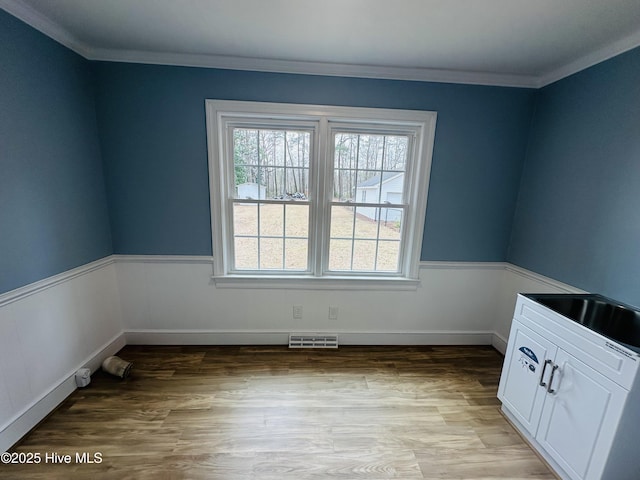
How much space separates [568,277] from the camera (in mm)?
1959

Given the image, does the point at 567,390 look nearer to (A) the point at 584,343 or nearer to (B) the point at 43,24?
(A) the point at 584,343

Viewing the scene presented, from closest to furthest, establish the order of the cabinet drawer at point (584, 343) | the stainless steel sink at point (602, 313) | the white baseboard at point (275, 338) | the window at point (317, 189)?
the cabinet drawer at point (584, 343) → the stainless steel sink at point (602, 313) → the window at point (317, 189) → the white baseboard at point (275, 338)

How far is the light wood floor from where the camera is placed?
56.4 inches

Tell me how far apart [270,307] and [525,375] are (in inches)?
78.0

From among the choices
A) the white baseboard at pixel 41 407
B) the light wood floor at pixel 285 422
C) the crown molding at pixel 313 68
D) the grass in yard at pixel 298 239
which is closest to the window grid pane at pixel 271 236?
the grass in yard at pixel 298 239

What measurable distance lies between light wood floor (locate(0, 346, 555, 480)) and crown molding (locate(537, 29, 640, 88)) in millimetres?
2442

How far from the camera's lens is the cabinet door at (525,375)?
1.53 m

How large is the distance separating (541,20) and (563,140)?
954 millimetres

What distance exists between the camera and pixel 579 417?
1.31 meters

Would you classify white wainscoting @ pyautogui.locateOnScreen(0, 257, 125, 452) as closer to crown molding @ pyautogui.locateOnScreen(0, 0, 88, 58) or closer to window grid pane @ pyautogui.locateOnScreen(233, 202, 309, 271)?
window grid pane @ pyautogui.locateOnScreen(233, 202, 309, 271)

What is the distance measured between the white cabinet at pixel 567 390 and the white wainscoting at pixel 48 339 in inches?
120

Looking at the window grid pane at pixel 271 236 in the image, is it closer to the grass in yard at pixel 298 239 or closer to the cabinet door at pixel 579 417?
the grass in yard at pixel 298 239

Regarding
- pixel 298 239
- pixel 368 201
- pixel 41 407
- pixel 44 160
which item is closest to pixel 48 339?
pixel 41 407

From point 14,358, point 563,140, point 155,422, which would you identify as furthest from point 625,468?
point 14,358
